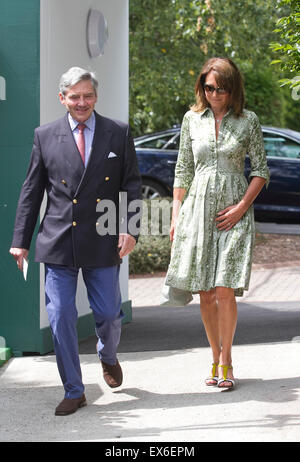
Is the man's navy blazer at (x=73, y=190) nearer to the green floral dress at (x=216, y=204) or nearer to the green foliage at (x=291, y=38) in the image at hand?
the green floral dress at (x=216, y=204)

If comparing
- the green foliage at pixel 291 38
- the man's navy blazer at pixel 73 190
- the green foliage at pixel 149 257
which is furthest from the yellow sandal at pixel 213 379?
the green foliage at pixel 149 257

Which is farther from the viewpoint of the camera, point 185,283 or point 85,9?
point 85,9

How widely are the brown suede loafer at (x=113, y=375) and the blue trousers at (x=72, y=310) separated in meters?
0.20

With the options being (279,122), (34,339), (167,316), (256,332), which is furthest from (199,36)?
(34,339)

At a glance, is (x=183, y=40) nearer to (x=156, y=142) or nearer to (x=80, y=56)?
(x=156, y=142)

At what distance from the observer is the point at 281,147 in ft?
50.5

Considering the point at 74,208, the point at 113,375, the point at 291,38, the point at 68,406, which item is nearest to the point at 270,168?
the point at 291,38

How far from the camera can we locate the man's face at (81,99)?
5176mm

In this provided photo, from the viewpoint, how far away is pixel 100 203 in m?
5.27

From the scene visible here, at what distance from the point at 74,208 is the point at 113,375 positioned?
3.65 feet

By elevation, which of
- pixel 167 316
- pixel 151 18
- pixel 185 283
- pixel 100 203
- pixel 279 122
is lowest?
pixel 167 316

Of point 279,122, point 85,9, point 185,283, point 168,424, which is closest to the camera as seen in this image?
point 168,424

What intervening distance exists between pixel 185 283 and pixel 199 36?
10690 millimetres

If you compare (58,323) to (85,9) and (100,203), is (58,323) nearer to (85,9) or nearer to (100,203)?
(100,203)
